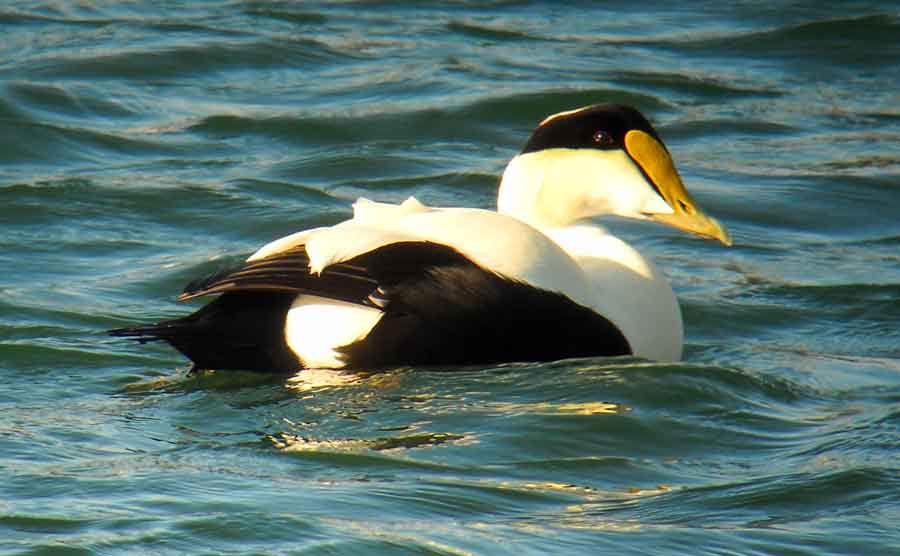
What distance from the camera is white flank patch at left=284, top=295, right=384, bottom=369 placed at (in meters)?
4.86

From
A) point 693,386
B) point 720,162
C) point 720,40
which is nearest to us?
point 693,386

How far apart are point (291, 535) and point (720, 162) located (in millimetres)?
5035

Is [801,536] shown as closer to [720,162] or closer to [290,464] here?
[290,464]

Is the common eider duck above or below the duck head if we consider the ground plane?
below

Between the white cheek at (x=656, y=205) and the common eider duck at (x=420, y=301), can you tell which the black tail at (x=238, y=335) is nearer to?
the common eider duck at (x=420, y=301)

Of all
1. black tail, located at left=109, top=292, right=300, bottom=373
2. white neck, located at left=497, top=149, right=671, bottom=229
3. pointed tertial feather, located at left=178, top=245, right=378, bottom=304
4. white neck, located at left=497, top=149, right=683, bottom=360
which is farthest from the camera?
white neck, located at left=497, top=149, right=671, bottom=229

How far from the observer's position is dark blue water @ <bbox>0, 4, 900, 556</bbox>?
12.7 feet

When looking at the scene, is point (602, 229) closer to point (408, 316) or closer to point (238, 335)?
point (408, 316)

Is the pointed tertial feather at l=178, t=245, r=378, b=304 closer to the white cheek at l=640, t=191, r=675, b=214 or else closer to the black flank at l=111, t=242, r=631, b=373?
the black flank at l=111, t=242, r=631, b=373

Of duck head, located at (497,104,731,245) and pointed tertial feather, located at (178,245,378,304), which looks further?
duck head, located at (497,104,731,245)

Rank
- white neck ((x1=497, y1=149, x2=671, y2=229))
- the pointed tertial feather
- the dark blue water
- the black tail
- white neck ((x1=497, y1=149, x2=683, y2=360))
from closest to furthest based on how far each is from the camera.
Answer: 1. the dark blue water
2. the pointed tertial feather
3. the black tail
4. white neck ((x1=497, y1=149, x2=683, y2=360))
5. white neck ((x1=497, y1=149, x2=671, y2=229))

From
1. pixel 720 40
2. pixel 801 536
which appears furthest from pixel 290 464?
pixel 720 40

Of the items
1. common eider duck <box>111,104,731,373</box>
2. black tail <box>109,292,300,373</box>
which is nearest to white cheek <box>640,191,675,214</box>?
common eider duck <box>111,104,731,373</box>

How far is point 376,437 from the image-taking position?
442 centimetres
